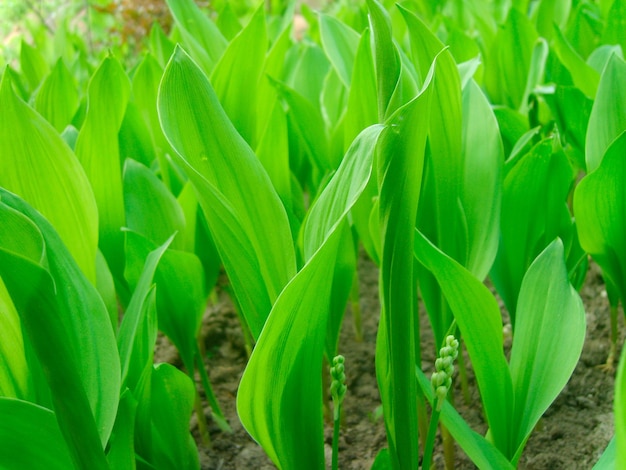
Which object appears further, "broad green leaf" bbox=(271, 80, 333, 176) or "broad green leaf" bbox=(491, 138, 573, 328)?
"broad green leaf" bbox=(271, 80, 333, 176)

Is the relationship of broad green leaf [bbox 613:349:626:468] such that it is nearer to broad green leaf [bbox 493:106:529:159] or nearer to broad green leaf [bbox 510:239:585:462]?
broad green leaf [bbox 510:239:585:462]

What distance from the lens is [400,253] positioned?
60cm

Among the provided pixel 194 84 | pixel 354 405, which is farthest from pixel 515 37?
pixel 194 84

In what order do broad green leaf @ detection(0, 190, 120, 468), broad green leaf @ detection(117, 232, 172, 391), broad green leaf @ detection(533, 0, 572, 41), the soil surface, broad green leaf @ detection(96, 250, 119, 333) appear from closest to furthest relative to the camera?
broad green leaf @ detection(0, 190, 120, 468)
broad green leaf @ detection(117, 232, 172, 391)
broad green leaf @ detection(96, 250, 119, 333)
the soil surface
broad green leaf @ detection(533, 0, 572, 41)

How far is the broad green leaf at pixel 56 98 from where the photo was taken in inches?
48.9

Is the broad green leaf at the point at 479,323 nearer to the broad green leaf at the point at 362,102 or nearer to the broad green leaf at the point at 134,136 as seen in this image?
the broad green leaf at the point at 362,102

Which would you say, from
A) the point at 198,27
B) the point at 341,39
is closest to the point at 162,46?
the point at 198,27

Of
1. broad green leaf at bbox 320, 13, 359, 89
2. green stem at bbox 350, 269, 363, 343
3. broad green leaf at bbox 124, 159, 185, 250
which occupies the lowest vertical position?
green stem at bbox 350, 269, 363, 343

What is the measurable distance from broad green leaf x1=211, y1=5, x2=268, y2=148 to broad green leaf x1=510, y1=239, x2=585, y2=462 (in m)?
0.56

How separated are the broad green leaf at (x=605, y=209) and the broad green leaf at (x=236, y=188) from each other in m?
0.38

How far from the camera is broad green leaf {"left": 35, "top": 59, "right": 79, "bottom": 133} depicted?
48.9 inches

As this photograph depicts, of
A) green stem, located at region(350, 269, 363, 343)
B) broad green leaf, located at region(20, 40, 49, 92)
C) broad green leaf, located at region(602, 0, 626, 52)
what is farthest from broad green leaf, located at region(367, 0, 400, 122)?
broad green leaf, located at region(20, 40, 49, 92)

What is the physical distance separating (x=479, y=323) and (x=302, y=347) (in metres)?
0.21

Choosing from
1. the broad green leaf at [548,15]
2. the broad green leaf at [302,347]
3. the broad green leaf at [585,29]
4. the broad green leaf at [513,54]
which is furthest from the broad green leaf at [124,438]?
the broad green leaf at [548,15]
